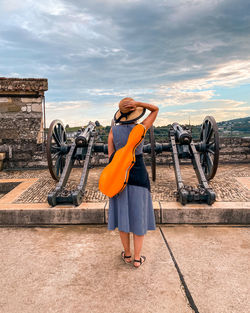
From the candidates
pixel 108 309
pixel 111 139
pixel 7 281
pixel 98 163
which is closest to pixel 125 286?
pixel 108 309

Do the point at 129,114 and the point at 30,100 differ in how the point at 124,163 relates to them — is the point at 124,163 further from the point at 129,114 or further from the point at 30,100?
the point at 30,100

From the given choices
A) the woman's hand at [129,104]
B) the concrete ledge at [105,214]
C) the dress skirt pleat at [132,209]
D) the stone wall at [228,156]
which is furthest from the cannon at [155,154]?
the stone wall at [228,156]

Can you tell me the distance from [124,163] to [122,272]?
1.10 metres

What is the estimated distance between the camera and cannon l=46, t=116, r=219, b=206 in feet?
13.8

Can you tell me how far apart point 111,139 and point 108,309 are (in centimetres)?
156

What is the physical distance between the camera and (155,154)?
5266 mm

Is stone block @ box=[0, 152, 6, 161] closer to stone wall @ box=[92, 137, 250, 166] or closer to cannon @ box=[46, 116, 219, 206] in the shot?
cannon @ box=[46, 116, 219, 206]

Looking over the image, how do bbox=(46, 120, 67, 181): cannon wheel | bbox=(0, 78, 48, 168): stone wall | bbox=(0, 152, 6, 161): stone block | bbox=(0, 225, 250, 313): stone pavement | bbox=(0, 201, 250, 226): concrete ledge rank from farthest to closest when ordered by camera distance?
1. bbox=(0, 78, 48, 168): stone wall
2. bbox=(0, 152, 6, 161): stone block
3. bbox=(46, 120, 67, 181): cannon wheel
4. bbox=(0, 201, 250, 226): concrete ledge
5. bbox=(0, 225, 250, 313): stone pavement

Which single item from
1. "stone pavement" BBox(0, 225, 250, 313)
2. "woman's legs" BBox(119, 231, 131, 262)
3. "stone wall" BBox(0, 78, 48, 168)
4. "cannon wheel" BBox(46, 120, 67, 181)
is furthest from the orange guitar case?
"stone wall" BBox(0, 78, 48, 168)

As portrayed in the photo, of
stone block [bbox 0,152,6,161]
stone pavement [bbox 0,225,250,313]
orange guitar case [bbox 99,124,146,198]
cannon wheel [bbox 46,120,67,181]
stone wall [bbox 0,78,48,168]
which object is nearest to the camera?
stone pavement [bbox 0,225,250,313]

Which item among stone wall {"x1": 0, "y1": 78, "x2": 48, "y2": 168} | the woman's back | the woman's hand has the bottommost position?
the woman's back

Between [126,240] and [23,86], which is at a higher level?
[23,86]

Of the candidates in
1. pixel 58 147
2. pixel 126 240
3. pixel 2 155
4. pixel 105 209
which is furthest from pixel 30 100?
pixel 126 240

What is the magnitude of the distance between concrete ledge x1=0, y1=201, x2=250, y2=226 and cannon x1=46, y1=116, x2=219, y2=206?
160mm
